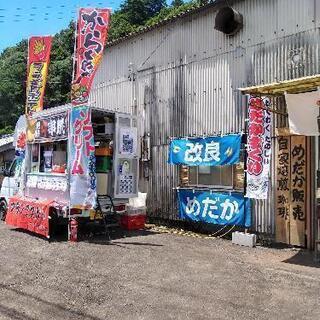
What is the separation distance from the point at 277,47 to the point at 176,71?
12.1ft

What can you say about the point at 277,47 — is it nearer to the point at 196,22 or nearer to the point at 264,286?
the point at 196,22

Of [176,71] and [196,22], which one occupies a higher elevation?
[196,22]

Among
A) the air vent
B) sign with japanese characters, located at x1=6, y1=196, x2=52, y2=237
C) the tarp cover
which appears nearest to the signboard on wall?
the tarp cover

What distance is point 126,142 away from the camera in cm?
1267

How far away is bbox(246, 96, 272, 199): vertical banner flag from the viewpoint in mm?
10672

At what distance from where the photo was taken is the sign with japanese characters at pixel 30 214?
38.3 feet

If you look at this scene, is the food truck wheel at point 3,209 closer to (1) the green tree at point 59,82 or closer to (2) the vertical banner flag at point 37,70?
(2) the vertical banner flag at point 37,70

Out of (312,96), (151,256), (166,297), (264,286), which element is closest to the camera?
(166,297)

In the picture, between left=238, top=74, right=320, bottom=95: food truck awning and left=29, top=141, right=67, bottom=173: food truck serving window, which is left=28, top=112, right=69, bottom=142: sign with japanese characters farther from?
left=238, top=74, right=320, bottom=95: food truck awning

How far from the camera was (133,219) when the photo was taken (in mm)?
Result: 13281

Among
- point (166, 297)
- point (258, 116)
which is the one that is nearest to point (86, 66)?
point (258, 116)

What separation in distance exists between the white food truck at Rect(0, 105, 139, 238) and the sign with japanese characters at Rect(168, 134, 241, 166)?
1278 millimetres

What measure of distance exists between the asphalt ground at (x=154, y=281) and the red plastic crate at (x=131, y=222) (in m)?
1.80

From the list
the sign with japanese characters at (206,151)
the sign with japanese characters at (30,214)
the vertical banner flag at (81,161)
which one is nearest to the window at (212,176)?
the sign with japanese characters at (206,151)
